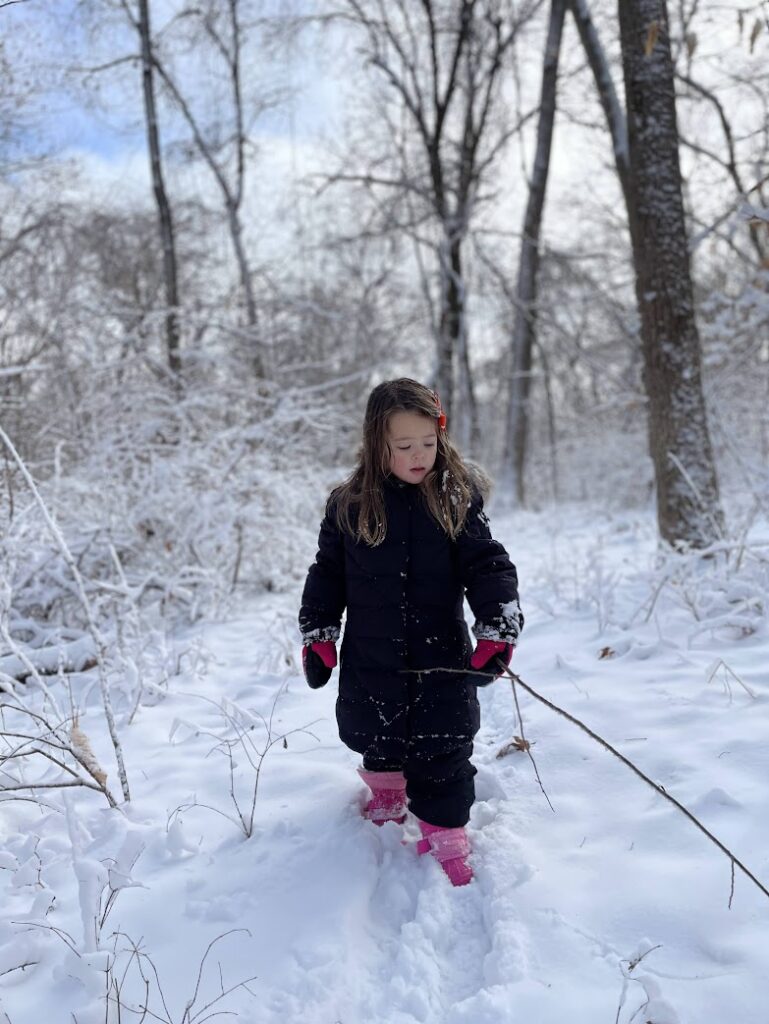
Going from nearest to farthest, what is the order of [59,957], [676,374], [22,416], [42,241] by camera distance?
1. [59,957]
2. [676,374]
3. [22,416]
4. [42,241]

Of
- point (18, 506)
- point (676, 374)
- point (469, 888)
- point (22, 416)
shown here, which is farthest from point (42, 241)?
point (469, 888)

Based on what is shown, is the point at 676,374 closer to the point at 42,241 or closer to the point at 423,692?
the point at 423,692

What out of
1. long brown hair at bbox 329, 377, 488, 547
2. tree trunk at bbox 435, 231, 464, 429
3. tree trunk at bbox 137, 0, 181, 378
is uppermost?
tree trunk at bbox 137, 0, 181, 378

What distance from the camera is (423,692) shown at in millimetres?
2078

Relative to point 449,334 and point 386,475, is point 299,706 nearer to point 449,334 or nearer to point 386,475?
point 386,475

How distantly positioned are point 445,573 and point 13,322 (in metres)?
6.49

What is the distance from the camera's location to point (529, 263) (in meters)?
10.7

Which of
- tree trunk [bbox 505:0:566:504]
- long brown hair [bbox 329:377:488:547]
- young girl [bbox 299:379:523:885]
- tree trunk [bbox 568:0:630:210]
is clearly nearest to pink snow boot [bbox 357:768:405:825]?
young girl [bbox 299:379:523:885]

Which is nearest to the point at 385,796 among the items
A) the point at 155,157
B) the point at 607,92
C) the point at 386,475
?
the point at 386,475

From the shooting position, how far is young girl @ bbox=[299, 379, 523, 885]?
207 centimetres

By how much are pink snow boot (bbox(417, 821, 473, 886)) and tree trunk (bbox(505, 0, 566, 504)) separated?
846 cm

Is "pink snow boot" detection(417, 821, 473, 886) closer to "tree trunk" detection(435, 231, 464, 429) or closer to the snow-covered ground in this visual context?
the snow-covered ground

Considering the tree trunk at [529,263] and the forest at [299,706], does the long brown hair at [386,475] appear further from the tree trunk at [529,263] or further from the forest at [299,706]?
the tree trunk at [529,263]

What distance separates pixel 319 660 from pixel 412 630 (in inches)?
12.1
